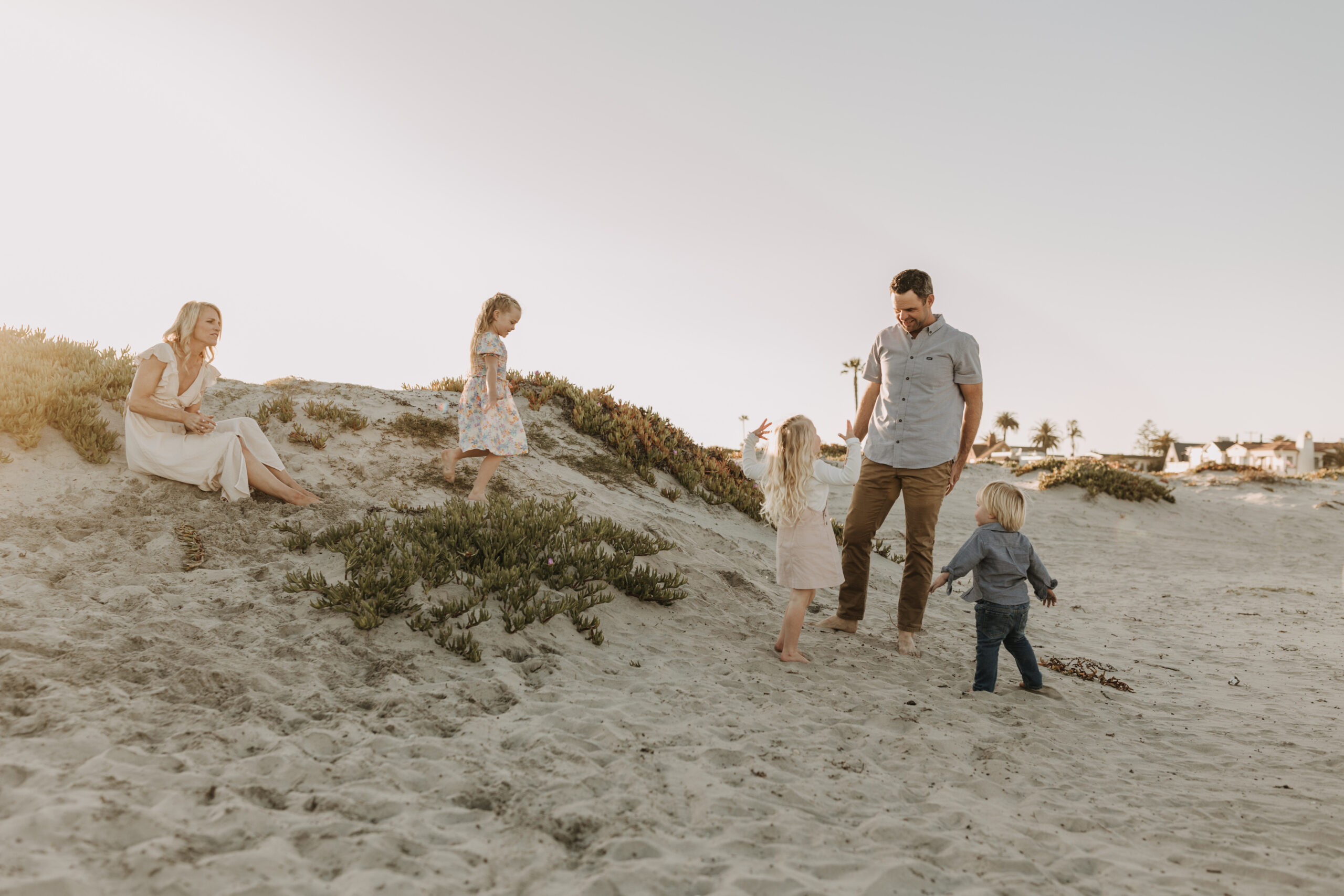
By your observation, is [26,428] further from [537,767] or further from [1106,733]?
[1106,733]

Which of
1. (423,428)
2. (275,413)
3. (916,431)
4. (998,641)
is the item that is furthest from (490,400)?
(998,641)

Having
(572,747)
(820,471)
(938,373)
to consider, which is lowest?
(572,747)

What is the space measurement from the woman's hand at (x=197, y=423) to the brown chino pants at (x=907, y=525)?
5.81 m

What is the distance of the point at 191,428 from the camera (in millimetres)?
6355

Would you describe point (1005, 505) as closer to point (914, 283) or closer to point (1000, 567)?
point (1000, 567)

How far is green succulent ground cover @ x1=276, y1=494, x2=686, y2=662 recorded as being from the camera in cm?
489

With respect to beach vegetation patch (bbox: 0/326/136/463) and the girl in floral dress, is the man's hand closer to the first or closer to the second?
the girl in floral dress

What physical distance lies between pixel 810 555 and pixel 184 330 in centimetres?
586

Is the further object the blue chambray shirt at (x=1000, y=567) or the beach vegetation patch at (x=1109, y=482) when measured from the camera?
the beach vegetation patch at (x=1109, y=482)

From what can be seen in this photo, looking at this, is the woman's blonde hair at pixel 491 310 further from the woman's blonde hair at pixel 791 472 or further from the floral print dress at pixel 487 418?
the woman's blonde hair at pixel 791 472

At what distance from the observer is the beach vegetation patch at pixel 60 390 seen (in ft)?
21.6

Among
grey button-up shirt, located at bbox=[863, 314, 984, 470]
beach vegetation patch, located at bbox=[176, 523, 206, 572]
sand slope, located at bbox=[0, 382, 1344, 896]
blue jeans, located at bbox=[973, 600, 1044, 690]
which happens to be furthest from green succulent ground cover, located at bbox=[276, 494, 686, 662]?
blue jeans, located at bbox=[973, 600, 1044, 690]

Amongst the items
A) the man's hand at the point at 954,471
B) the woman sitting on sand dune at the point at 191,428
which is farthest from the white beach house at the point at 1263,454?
the woman sitting on sand dune at the point at 191,428

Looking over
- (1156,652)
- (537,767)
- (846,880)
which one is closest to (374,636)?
(537,767)
